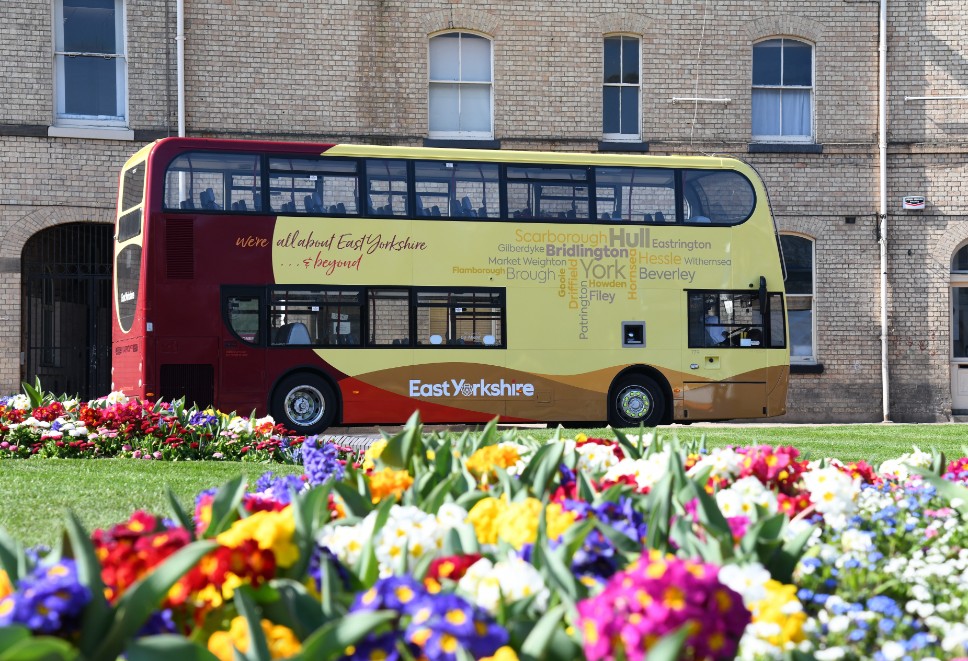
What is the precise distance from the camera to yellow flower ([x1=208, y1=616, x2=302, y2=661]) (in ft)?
7.52

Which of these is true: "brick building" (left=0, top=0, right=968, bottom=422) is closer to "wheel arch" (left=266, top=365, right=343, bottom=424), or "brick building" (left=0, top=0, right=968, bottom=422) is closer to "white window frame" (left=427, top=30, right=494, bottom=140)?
"white window frame" (left=427, top=30, right=494, bottom=140)

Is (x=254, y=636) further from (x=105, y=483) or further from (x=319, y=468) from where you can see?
(x=105, y=483)

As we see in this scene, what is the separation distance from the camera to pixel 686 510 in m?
3.49

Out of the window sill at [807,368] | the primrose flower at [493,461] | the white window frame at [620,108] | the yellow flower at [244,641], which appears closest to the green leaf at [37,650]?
the yellow flower at [244,641]

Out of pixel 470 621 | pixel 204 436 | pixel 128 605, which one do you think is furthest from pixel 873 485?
pixel 204 436

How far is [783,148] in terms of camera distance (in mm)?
22047

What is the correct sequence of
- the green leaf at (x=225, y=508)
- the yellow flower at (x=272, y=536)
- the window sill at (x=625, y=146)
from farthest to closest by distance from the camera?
the window sill at (x=625, y=146), the green leaf at (x=225, y=508), the yellow flower at (x=272, y=536)

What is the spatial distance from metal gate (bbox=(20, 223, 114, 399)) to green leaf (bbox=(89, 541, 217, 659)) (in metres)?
18.5

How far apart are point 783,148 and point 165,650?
839 inches

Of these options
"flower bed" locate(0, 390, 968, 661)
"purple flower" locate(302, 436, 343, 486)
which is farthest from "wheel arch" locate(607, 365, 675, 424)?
"flower bed" locate(0, 390, 968, 661)

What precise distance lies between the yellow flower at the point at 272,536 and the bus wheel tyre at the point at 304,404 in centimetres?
1351

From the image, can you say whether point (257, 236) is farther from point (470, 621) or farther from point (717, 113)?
point (470, 621)

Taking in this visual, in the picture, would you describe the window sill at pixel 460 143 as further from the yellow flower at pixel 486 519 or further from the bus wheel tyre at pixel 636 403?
the yellow flower at pixel 486 519

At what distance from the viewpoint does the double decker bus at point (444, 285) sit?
1575cm
